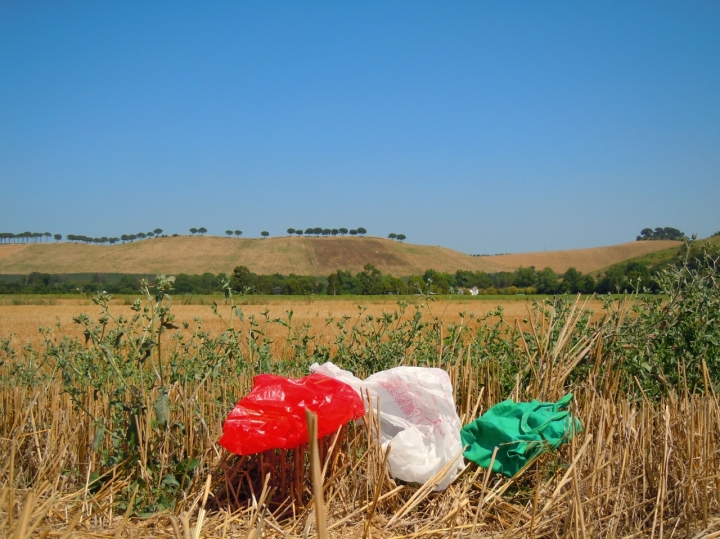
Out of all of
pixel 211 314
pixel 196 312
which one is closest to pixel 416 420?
pixel 211 314

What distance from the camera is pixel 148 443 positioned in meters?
3.19

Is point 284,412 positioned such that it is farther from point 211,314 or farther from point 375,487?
point 211,314

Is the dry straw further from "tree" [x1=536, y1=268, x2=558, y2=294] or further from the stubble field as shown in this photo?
"tree" [x1=536, y1=268, x2=558, y2=294]

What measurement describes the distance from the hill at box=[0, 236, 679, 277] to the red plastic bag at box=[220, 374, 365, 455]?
60.1m

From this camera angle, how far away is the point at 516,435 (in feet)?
10.6

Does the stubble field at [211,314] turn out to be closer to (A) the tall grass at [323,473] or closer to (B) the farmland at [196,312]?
(B) the farmland at [196,312]

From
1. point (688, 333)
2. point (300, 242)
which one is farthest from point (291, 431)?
point (300, 242)

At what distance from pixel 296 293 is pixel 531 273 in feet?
65.1

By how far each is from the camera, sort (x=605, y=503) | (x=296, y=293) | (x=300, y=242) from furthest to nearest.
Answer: (x=300, y=242)
(x=296, y=293)
(x=605, y=503)

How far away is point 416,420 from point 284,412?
86 cm

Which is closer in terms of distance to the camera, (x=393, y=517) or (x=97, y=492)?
(x=393, y=517)

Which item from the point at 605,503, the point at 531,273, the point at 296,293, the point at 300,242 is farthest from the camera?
the point at 300,242

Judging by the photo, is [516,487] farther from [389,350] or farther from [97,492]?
[97,492]

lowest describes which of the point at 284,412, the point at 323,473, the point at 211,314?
the point at 211,314
